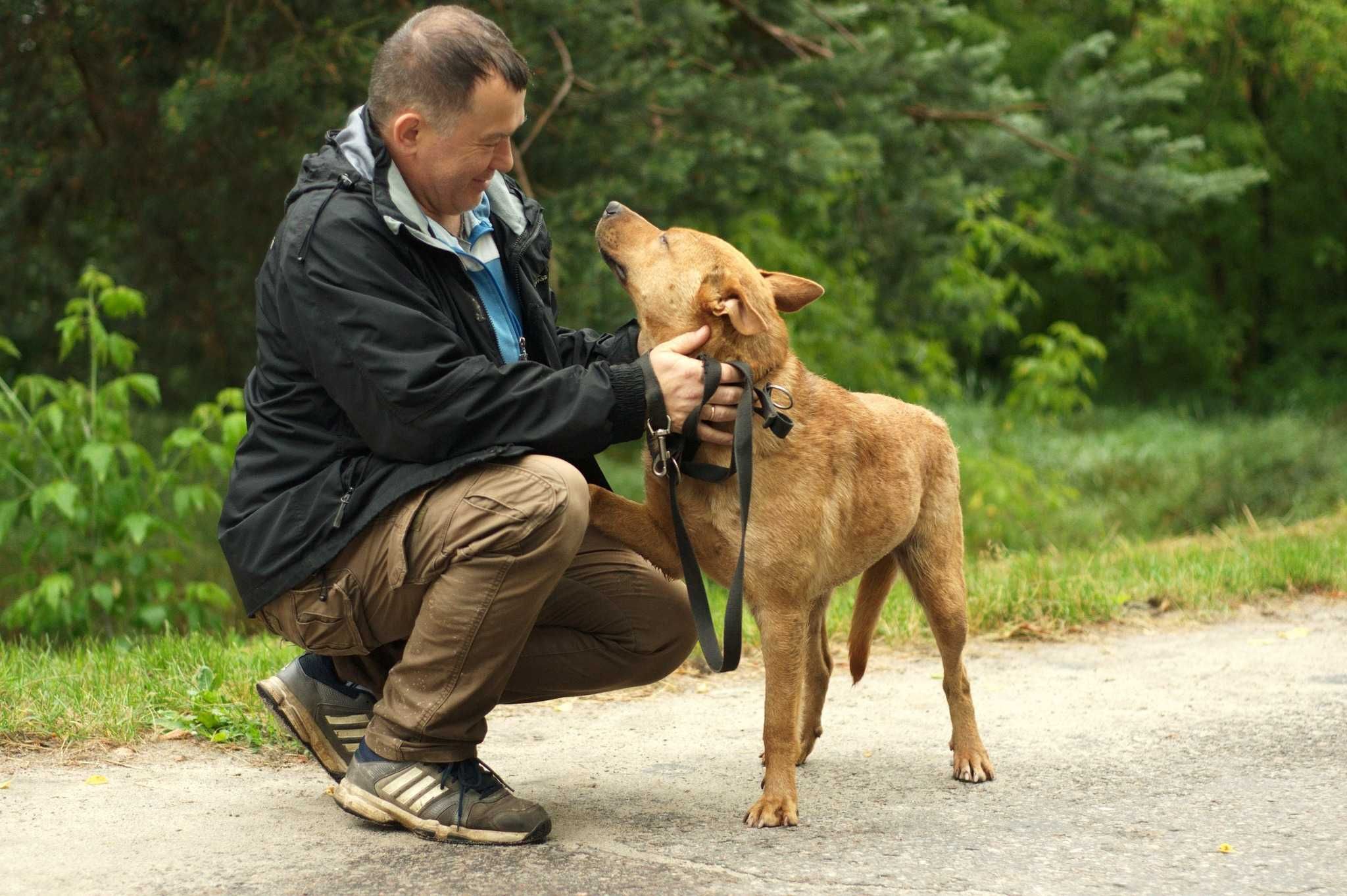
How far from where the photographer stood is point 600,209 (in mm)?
8070

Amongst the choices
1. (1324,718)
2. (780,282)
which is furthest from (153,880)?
(1324,718)

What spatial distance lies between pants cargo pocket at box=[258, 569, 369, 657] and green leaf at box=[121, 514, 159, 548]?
2.81 metres

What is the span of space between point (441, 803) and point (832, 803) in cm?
114

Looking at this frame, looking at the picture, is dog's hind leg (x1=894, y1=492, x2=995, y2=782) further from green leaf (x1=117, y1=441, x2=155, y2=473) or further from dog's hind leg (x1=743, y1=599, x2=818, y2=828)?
green leaf (x1=117, y1=441, x2=155, y2=473)

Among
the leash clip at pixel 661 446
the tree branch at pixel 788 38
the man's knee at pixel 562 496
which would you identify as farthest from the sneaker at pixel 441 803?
the tree branch at pixel 788 38

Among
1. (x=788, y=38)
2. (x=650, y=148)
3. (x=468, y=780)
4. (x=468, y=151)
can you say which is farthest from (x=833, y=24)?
(x=468, y=780)

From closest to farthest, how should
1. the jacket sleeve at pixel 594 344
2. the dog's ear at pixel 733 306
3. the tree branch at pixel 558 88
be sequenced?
the dog's ear at pixel 733 306 → the jacket sleeve at pixel 594 344 → the tree branch at pixel 558 88

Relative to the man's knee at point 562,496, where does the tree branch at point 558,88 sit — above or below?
above

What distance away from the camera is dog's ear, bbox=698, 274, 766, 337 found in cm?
371

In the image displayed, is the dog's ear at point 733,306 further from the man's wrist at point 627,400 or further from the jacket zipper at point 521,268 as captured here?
the jacket zipper at point 521,268

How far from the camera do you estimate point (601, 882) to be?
10.2 feet

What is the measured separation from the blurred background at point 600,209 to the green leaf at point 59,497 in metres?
0.04

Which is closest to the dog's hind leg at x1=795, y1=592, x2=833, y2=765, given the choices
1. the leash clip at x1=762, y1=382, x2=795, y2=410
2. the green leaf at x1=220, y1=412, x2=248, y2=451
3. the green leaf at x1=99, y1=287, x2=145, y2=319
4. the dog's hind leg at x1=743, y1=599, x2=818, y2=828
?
the dog's hind leg at x1=743, y1=599, x2=818, y2=828

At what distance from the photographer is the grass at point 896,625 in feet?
14.7
